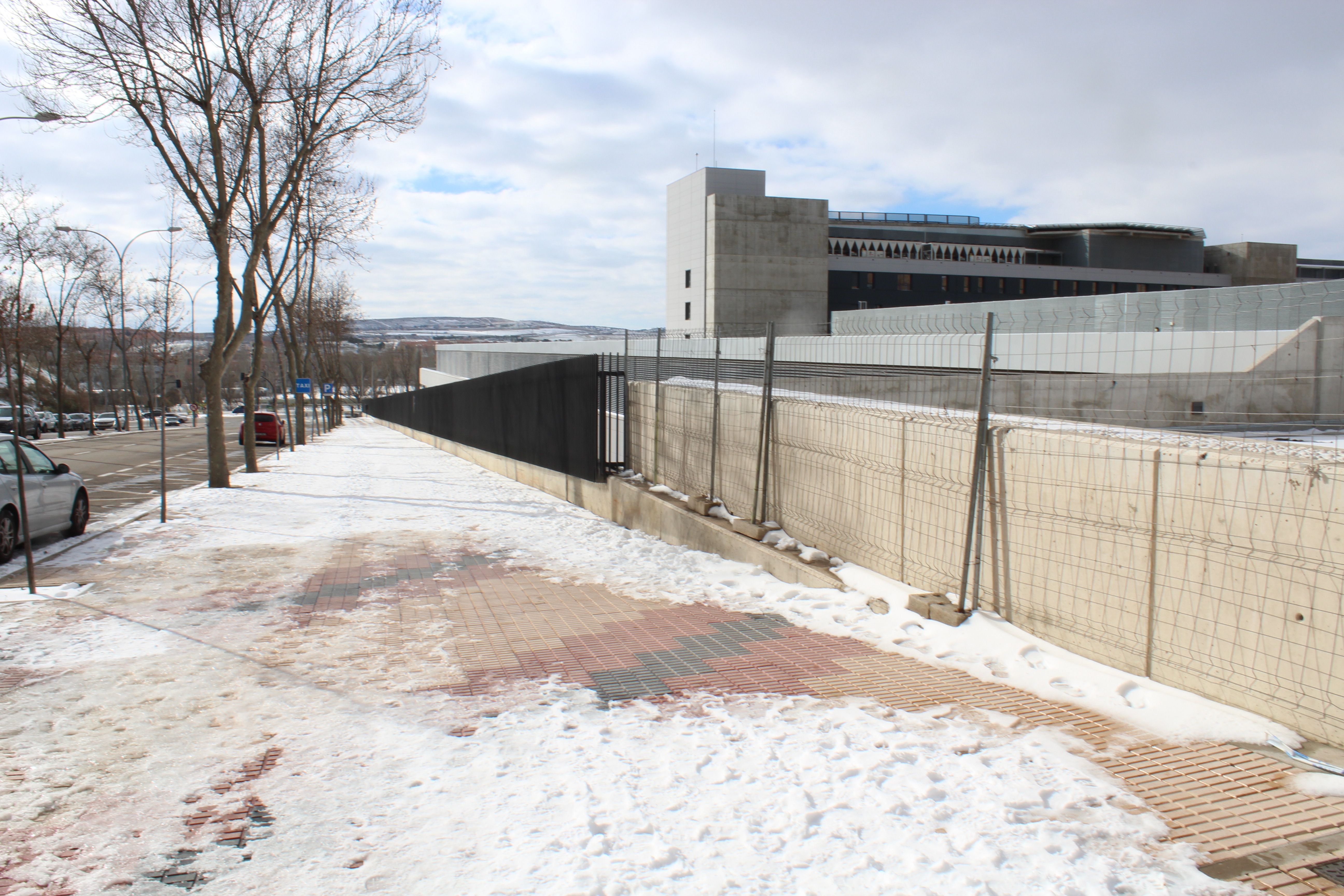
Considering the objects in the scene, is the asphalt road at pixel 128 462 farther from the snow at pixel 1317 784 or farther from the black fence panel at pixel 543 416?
the snow at pixel 1317 784

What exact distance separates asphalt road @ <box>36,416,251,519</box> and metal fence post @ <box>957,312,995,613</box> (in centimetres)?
1250

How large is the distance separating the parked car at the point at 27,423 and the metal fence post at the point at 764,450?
152 ft

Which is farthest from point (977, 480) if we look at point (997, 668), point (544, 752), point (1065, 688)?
point (544, 752)

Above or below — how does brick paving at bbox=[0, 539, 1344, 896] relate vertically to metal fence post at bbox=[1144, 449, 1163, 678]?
below

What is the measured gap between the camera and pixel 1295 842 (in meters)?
3.15

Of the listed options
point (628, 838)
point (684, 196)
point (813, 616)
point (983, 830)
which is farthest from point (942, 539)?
point (684, 196)

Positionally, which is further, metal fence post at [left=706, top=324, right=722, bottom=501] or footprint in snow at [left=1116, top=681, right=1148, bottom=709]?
metal fence post at [left=706, top=324, right=722, bottom=501]

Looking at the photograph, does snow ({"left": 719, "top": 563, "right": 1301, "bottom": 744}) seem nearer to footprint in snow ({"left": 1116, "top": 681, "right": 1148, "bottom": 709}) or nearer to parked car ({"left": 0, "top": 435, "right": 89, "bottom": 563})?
footprint in snow ({"left": 1116, "top": 681, "right": 1148, "bottom": 709})

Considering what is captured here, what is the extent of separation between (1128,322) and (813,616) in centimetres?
1847

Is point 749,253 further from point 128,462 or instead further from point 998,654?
point 998,654

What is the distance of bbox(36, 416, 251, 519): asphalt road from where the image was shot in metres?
17.0

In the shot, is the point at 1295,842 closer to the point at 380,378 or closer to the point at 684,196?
the point at 684,196

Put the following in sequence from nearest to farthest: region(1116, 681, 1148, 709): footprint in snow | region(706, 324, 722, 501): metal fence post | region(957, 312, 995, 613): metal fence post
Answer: region(1116, 681, 1148, 709): footprint in snow → region(957, 312, 995, 613): metal fence post → region(706, 324, 722, 501): metal fence post

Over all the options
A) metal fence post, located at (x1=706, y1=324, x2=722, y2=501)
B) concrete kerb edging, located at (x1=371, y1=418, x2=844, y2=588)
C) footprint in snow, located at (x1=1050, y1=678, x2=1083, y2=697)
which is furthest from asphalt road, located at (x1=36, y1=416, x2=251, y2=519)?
footprint in snow, located at (x1=1050, y1=678, x2=1083, y2=697)
